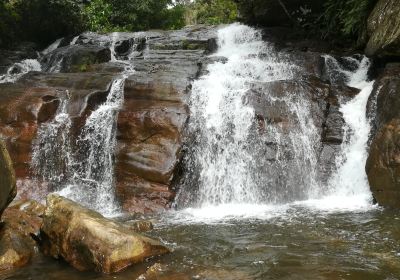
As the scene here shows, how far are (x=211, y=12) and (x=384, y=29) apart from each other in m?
19.9

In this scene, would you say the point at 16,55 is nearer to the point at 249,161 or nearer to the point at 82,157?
the point at 82,157

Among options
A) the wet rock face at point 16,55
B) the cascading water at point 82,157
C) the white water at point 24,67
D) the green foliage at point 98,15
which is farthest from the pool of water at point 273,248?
the green foliage at point 98,15

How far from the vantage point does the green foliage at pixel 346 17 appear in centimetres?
1288

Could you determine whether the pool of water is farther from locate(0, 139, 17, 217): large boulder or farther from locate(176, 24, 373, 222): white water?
locate(0, 139, 17, 217): large boulder

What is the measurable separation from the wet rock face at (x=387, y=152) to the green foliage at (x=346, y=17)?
3261mm

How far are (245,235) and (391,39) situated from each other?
6642mm

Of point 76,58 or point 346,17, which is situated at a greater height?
point 346,17

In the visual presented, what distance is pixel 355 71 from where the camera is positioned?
13.4 m

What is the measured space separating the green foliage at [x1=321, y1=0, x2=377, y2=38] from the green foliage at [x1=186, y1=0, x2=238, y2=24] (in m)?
12.4

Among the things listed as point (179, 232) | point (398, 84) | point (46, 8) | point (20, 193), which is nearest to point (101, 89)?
point (20, 193)

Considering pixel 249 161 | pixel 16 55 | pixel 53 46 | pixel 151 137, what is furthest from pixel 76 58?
pixel 249 161

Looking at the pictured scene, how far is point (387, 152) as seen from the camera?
9047 mm

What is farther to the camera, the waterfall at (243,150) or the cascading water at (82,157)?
the cascading water at (82,157)

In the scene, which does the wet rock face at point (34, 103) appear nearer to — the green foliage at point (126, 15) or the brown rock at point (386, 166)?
the brown rock at point (386, 166)
